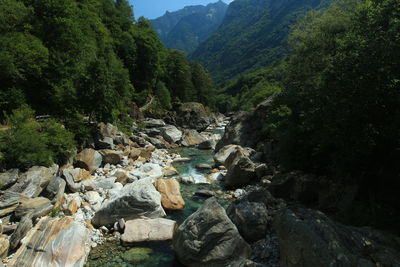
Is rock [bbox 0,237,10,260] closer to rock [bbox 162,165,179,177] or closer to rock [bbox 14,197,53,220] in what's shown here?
rock [bbox 14,197,53,220]

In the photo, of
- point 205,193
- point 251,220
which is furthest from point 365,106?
point 205,193

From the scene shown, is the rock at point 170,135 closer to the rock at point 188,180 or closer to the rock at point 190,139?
the rock at point 190,139

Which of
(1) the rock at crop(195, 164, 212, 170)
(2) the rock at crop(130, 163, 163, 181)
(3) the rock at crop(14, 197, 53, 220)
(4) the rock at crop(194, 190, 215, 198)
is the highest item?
(3) the rock at crop(14, 197, 53, 220)

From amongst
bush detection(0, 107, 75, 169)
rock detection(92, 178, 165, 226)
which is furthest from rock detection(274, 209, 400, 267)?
bush detection(0, 107, 75, 169)

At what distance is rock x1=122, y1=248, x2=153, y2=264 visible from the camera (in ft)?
27.4

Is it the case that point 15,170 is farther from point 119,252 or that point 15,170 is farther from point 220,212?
point 220,212

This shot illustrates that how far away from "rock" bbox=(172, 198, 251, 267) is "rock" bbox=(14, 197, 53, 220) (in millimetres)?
5852

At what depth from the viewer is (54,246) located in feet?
24.8

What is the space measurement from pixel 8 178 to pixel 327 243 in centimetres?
1222

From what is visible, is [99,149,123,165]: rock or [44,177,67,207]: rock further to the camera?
[99,149,123,165]: rock

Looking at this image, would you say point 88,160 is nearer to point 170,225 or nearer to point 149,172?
point 149,172

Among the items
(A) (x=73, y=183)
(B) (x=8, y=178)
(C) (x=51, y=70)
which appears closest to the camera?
(B) (x=8, y=178)

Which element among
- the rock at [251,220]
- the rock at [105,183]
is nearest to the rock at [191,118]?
the rock at [105,183]

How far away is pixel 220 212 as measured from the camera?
8414 mm
